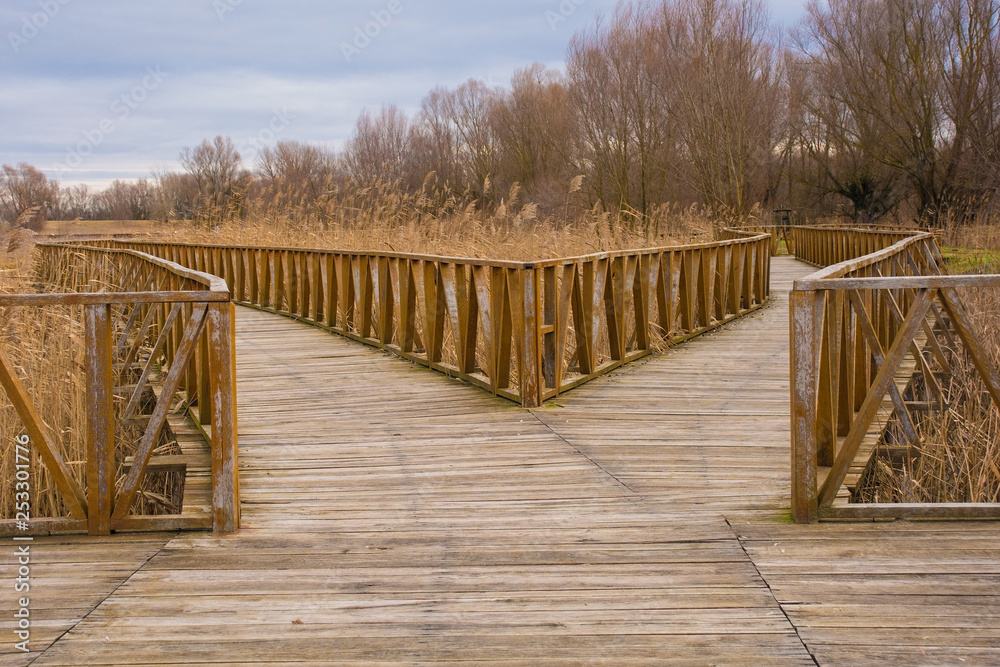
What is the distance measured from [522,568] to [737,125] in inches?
992

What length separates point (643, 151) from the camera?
29.4 m

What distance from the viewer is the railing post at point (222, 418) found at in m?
3.66

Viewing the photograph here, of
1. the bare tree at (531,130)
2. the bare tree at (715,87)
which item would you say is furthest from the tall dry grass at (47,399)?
the bare tree at (531,130)

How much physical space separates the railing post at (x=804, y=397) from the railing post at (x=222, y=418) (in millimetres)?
2344

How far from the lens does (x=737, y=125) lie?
26406 mm

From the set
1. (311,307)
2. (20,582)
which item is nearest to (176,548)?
(20,582)

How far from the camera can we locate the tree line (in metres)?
25.8

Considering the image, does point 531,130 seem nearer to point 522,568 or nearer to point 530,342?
point 530,342

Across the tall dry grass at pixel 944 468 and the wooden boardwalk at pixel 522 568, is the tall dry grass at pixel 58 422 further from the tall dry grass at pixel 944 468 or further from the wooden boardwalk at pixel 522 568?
the tall dry grass at pixel 944 468

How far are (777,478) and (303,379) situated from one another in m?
4.43

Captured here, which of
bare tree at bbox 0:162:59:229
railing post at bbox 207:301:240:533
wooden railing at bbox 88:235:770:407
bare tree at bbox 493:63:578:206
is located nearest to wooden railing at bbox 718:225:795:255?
bare tree at bbox 493:63:578:206

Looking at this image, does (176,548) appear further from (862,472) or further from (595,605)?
(862,472)

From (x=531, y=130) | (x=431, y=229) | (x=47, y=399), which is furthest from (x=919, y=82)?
(x=47, y=399)

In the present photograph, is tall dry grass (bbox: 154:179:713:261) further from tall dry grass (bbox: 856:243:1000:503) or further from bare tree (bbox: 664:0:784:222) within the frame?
bare tree (bbox: 664:0:784:222)
